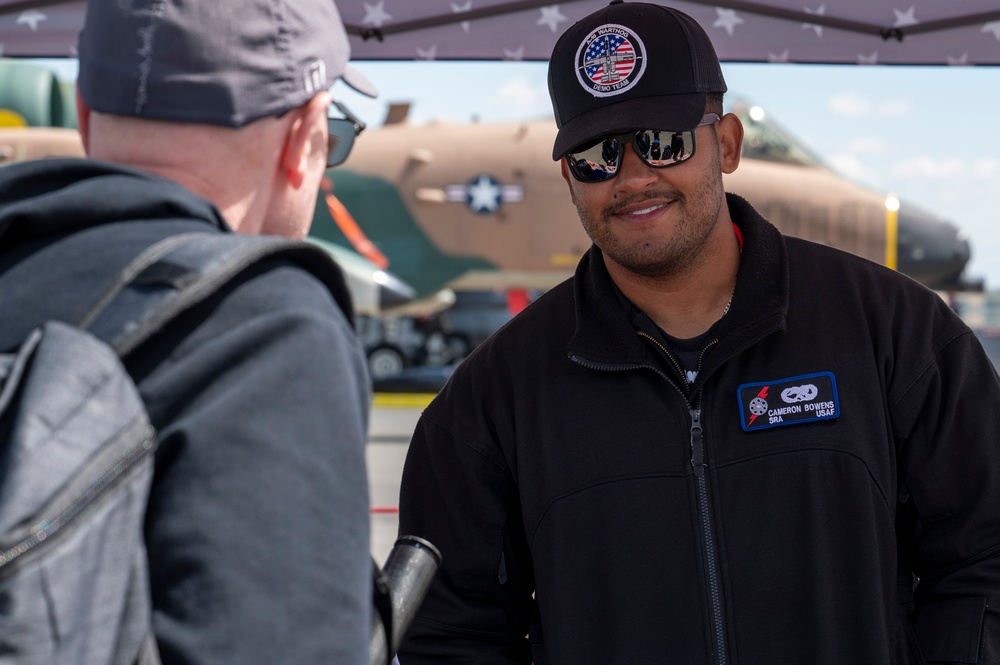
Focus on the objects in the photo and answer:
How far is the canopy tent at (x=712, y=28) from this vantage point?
3.37 m

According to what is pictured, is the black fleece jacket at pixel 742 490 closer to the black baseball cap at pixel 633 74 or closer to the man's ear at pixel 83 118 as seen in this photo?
the black baseball cap at pixel 633 74

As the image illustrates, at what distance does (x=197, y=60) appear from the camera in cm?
116

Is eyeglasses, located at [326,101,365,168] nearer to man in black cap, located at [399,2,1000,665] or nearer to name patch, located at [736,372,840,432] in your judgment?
man in black cap, located at [399,2,1000,665]

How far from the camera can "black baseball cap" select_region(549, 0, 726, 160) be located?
7.61ft

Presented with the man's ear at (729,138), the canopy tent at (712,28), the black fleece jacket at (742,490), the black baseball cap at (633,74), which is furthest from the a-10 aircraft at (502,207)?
the black fleece jacket at (742,490)

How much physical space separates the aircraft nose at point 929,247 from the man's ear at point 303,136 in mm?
15731

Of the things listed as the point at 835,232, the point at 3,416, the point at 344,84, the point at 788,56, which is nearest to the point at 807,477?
the point at 344,84

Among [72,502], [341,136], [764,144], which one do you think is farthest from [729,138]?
[764,144]

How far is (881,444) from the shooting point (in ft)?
6.97

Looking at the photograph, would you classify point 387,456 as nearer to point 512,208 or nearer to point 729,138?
point 512,208

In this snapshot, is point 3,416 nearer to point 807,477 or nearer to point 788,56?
point 807,477

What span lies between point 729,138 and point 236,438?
1888mm

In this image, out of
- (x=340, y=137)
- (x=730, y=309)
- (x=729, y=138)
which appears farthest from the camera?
(x=729, y=138)

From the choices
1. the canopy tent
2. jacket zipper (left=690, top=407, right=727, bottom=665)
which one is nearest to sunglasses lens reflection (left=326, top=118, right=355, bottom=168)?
jacket zipper (left=690, top=407, right=727, bottom=665)
